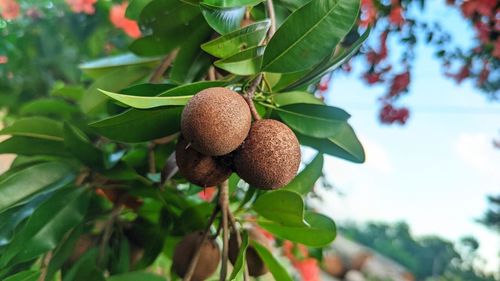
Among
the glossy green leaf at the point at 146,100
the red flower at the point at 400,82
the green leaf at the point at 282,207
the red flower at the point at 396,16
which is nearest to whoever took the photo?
the glossy green leaf at the point at 146,100

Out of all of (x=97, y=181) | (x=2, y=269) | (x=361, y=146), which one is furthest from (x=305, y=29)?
(x=2, y=269)

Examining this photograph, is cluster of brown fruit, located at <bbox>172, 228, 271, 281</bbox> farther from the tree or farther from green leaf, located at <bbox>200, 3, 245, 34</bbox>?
green leaf, located at <bbox>200, 3, 245, 34</bbox>

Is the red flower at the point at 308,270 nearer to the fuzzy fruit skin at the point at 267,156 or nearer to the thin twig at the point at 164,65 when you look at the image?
the thin twig at the point at 164,65

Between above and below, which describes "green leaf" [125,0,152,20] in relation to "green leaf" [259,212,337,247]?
above

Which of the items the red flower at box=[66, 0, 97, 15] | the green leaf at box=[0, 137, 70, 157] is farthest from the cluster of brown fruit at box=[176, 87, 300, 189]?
the red flower at box=[66, 0, 97, 15]

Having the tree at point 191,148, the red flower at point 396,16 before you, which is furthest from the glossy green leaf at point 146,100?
the red flower at point 396,16

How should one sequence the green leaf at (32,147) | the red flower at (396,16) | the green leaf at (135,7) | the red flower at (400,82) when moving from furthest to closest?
1. the red flower at (400,82)
2. the red flower at (396,16)
3. the green leaf at (32,147)
4. the green leaf at (135,7)

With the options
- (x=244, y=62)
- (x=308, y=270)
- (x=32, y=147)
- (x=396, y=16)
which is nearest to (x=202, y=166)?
(x=244, y=62)
